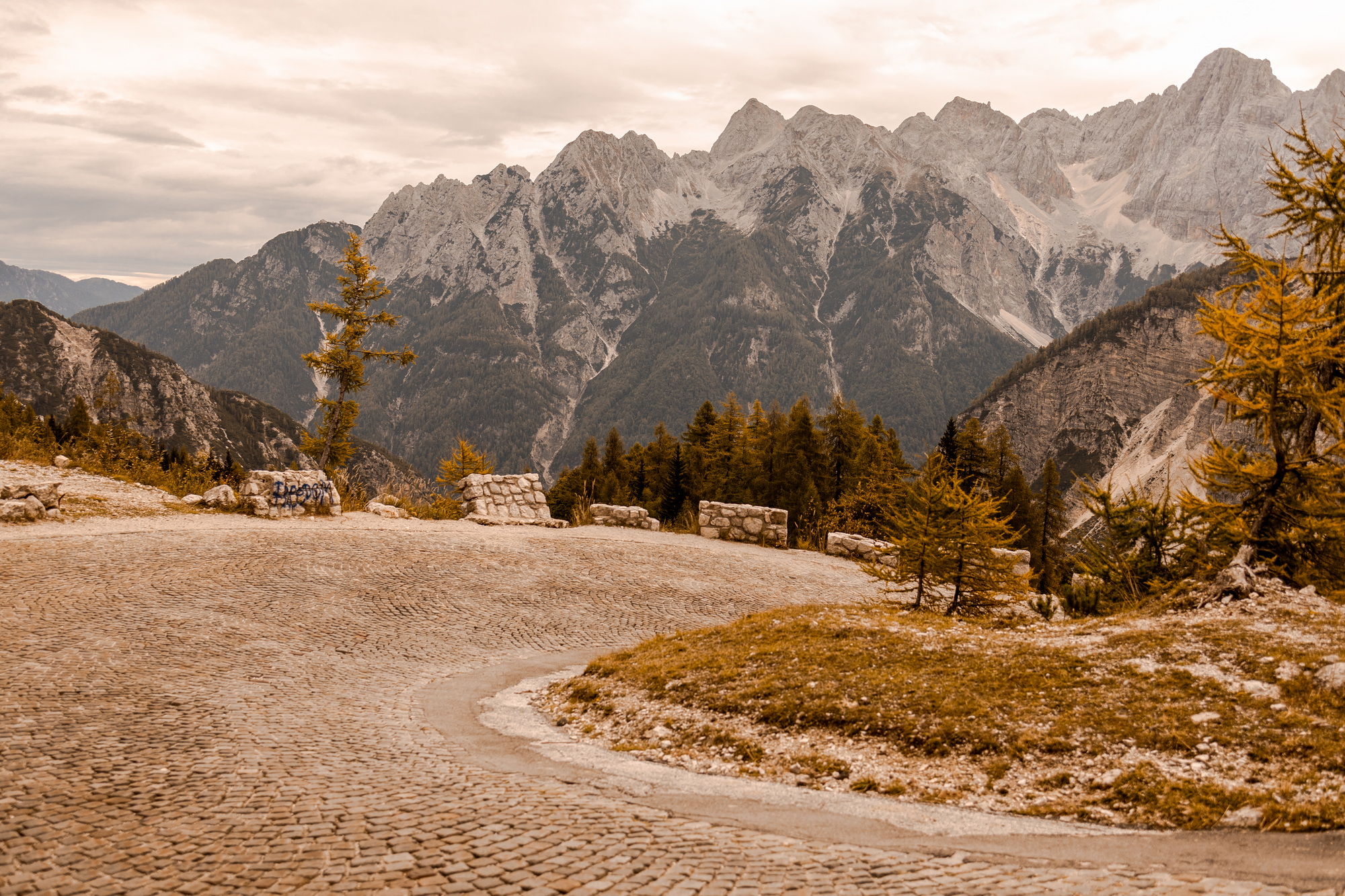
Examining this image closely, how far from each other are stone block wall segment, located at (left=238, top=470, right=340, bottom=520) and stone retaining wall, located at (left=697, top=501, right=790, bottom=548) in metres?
10.7

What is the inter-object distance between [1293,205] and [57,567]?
65.2 feet

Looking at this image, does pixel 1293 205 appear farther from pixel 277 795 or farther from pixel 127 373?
pixel 127 373

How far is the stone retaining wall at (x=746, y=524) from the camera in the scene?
21656mm

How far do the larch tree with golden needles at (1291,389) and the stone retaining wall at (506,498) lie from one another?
16.3 metres

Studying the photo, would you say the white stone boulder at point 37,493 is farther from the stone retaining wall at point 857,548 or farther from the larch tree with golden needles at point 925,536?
the stone retaining wall at point 857,548

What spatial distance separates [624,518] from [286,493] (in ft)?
31.5

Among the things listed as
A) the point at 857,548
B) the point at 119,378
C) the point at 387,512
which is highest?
the point at 119,378

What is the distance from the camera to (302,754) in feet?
20.6

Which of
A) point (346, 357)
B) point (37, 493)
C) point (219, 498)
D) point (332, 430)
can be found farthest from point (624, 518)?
point (37, 493)

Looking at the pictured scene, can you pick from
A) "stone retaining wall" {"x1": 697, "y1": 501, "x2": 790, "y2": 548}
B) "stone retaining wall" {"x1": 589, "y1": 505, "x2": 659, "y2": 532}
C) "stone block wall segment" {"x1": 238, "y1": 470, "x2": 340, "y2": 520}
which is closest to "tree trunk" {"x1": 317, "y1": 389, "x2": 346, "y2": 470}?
"stone block wall segment" {"x1": 238, "y1": 470, "x2": 340, "y2": 520}

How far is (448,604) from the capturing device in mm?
13180

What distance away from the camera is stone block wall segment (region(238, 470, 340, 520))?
1805cm

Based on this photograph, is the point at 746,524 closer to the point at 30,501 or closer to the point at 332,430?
the point at 332,430

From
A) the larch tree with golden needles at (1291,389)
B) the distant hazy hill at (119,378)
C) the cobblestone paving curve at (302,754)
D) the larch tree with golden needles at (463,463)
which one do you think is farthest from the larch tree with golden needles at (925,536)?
the distant hazy hill at (119,378)
